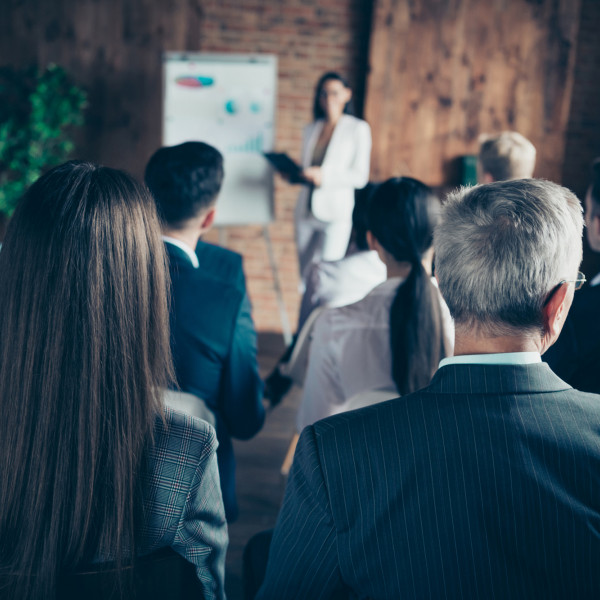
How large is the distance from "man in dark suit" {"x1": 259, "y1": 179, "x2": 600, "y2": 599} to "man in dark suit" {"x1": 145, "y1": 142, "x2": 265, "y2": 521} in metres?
0.79

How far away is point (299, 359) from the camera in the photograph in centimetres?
218

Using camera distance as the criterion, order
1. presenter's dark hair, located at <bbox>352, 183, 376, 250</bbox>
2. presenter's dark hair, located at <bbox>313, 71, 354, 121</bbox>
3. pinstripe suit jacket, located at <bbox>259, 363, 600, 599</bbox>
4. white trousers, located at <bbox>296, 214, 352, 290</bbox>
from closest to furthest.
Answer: pinstripe suit jacket, located at <bbox>259, 363, 600, 599</bbox>, presenter's dark hair, located at <bbox>352, 183, 376, 250</bbox>, presenter's dark hair, located at <bbox>313, 71, 354, 121</bbox>, white trousers, located at <bbox>296, 214, 352, 290</bbox>

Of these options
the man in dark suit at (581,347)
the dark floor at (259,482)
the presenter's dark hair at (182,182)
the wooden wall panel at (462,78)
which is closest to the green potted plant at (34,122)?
the wooden wall panel at (462,78)

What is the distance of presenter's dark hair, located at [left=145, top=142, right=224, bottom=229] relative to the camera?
6.01 ft

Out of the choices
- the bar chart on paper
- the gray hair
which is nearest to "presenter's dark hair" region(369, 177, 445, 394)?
the gray hair

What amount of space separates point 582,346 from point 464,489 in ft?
3.21

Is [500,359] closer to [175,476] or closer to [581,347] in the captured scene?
[175,476]

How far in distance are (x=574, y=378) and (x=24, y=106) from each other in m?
4.53

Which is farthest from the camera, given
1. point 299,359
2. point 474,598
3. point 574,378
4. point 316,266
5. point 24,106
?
point 24,106

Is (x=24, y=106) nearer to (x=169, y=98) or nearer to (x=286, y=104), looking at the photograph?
(x=169, y=98)

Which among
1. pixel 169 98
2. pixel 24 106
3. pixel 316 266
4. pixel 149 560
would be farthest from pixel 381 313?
pixel 24 106

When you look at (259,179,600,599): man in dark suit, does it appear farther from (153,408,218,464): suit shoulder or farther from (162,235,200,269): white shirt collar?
(162,235,200,269): white shirt collar

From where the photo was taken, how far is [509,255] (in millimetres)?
839

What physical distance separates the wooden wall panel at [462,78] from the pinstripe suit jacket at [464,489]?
420cm
